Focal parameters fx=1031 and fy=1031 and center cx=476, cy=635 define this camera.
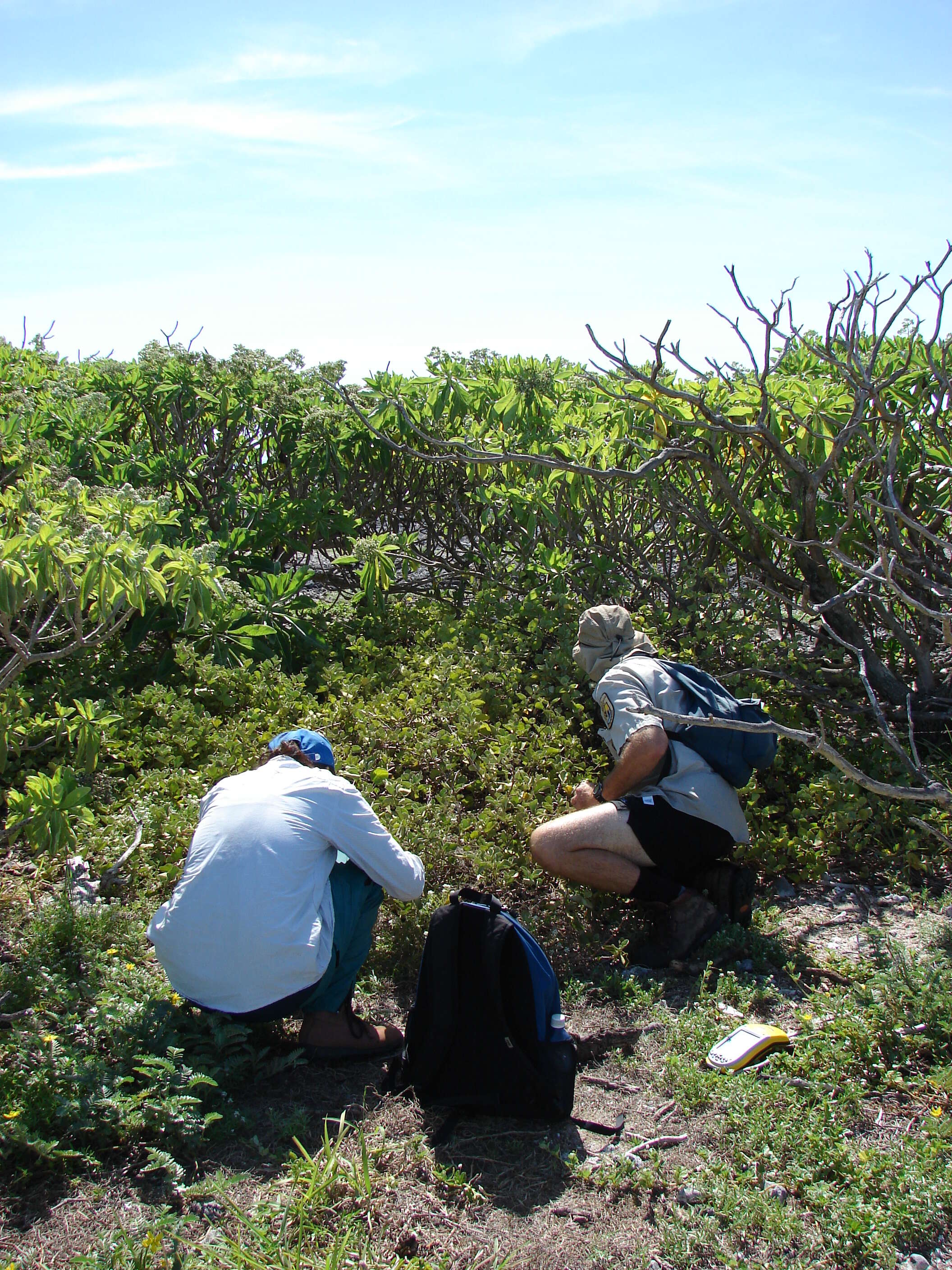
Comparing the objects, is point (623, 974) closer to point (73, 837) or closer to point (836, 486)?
point (73, 837)

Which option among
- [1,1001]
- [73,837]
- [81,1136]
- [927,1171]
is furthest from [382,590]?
[927,1171]

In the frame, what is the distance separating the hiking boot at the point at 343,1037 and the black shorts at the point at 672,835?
1152 millimetres

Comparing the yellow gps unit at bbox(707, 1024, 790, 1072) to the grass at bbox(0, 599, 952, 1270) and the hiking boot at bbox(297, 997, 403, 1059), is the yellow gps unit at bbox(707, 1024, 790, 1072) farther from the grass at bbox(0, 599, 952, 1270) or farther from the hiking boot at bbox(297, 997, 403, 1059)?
the hiking boot at bbox(297, 997, 403, 1059)

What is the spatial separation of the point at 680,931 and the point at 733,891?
0.27 meters

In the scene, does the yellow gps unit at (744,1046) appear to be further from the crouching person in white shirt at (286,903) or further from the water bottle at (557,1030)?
the crouching person in white shirt at (286,903)

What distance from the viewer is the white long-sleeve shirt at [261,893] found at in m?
2.89

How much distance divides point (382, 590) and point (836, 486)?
99.6 inches

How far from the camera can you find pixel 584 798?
400 centimetres

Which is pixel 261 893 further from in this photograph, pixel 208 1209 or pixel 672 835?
pixel 672 835

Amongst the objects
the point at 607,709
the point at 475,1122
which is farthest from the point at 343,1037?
the point at 607,709

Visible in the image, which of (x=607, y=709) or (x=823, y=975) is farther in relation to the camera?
(x=607, y=709)

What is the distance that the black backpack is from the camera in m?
2.80

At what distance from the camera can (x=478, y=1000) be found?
2883 millimetres

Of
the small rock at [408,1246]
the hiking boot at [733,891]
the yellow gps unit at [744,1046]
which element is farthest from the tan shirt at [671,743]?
the small rock at [408,1246]
